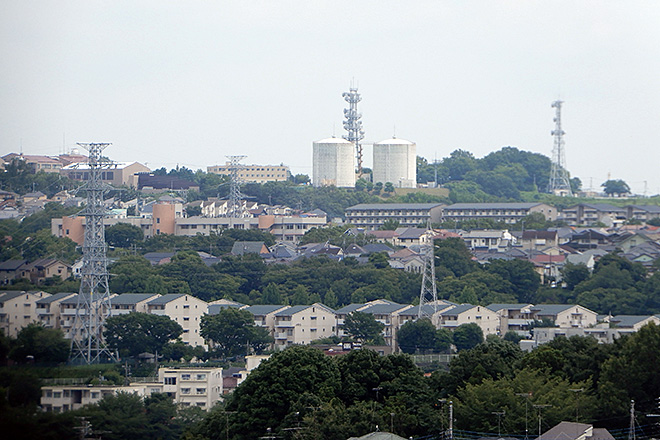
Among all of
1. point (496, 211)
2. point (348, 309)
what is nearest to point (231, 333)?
point (348, 309)

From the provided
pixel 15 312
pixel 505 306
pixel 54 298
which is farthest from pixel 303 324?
pixel 15 312

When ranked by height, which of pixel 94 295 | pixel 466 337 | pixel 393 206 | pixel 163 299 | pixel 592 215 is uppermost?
pixel 393 206

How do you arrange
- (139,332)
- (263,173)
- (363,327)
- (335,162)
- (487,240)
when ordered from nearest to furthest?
(139,332), (363,327), (487,240), (335,162), (263,173)

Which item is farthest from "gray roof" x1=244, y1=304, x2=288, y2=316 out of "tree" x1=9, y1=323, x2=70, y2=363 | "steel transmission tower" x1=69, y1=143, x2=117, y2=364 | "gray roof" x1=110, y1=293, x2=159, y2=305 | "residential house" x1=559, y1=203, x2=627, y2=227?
"residential house" x1=559, y1=203, x2=627, y2=227

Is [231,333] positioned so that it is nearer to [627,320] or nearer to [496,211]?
[627,320]

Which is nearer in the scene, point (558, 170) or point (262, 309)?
point (262, 309)

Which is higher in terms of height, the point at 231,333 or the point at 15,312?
the point at 15,312

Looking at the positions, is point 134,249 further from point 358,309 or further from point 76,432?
point 76,432

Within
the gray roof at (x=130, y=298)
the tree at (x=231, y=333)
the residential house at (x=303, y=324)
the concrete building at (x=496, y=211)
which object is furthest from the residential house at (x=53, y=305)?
the concrete building at (x=496, y=211)

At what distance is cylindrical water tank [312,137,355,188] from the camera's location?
112 ft

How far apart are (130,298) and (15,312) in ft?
25.8

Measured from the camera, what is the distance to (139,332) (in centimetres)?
1424

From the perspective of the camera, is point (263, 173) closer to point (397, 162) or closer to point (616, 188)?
point (397, 162)

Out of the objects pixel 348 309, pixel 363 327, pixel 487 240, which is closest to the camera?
pixel 363 327
